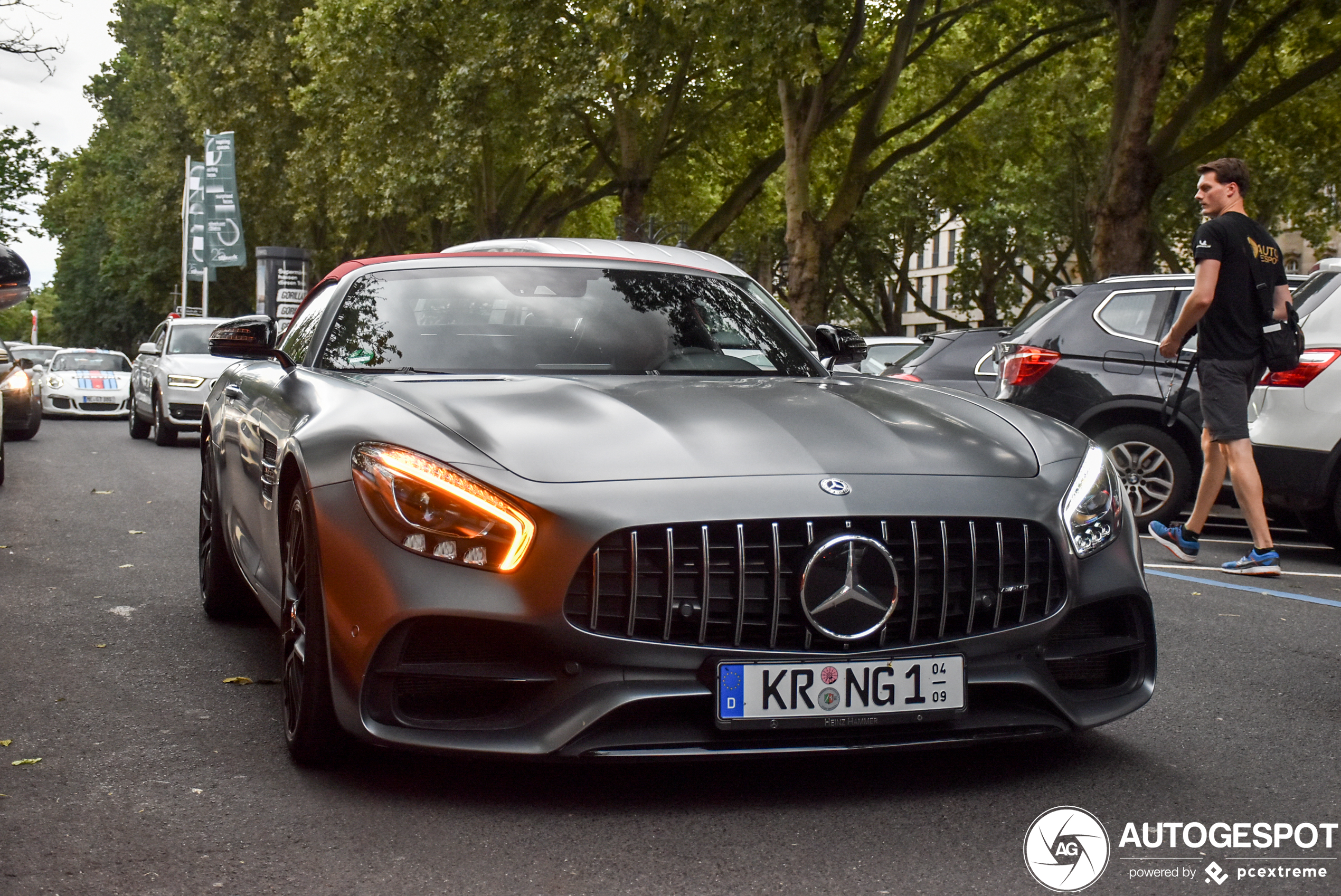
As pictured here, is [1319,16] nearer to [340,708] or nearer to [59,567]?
[59,567]

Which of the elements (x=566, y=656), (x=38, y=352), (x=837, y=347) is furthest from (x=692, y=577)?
(x=38, y=352)

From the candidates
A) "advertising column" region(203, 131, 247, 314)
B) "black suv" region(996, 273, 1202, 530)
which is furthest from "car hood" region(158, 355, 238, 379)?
"advertising column" region(203, 131, 247, 314)

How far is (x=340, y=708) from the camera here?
3.71 metres

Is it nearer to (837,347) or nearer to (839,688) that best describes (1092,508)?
(839,688)

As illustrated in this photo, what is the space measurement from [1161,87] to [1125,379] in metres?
12.5

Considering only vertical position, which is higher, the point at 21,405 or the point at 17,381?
the point at 17,381

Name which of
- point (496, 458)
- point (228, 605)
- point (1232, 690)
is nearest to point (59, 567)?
point (228, 605)

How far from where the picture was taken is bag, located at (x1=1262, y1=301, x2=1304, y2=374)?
790 centimetres

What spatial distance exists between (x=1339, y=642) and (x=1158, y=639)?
2.28 feet

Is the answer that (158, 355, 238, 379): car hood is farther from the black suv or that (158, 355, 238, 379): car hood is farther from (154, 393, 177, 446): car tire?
the black suv

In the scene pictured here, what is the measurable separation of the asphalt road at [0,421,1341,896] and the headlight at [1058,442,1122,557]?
597 millimetres

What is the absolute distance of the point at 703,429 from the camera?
12.9 feet

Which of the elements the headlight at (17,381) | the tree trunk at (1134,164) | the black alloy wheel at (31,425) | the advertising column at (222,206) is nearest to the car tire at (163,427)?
the black alloy wheel at (31,425)

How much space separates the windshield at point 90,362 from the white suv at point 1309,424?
24624 millimetres
